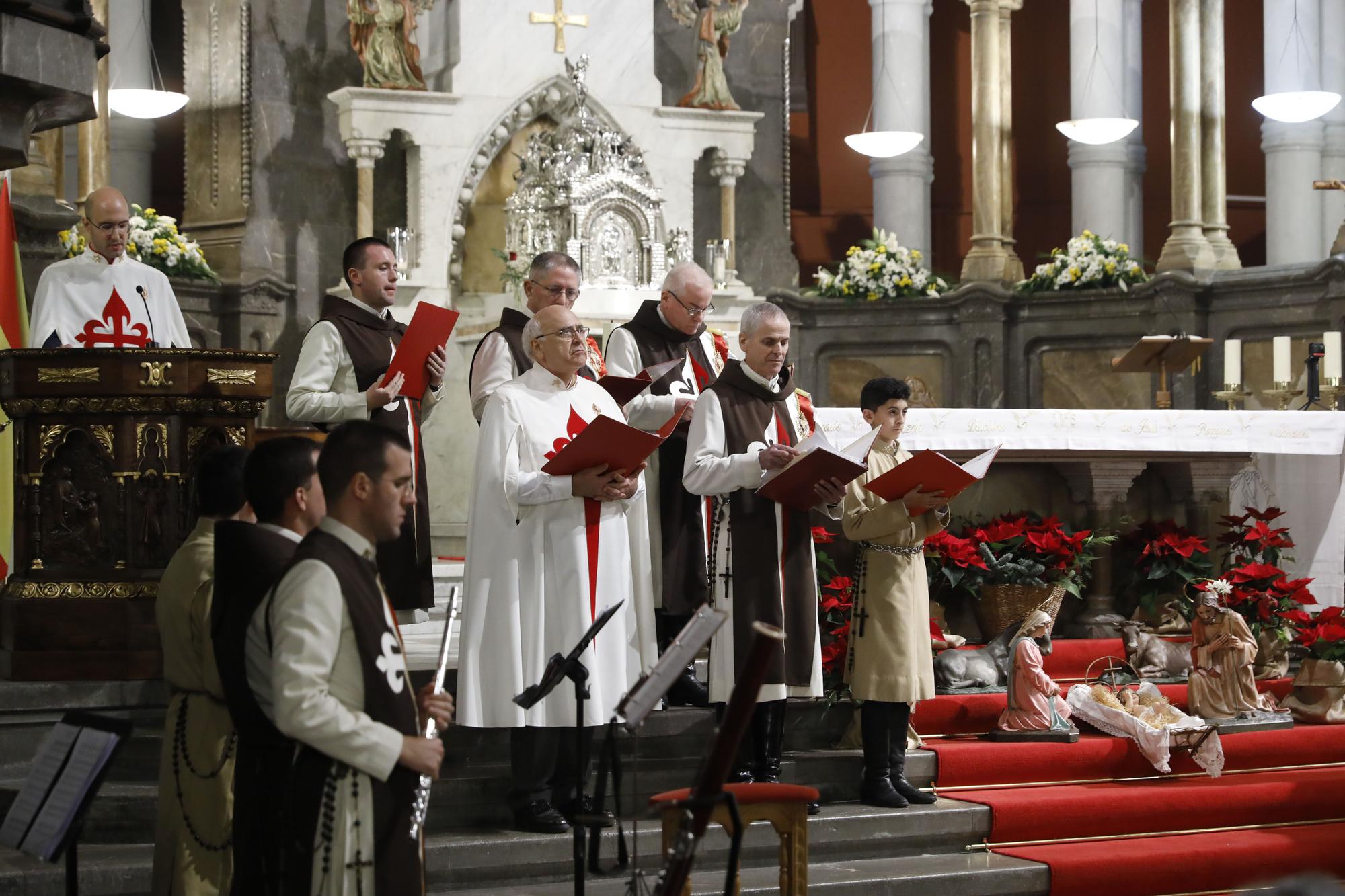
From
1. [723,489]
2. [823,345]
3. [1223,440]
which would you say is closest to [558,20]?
[823,345]

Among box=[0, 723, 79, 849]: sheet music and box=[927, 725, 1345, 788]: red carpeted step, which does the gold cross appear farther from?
box=[0, 723, 79, 849]: sheet music

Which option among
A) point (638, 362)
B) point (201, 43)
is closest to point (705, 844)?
point (638, 362)

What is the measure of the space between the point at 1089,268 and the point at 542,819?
25.4ft

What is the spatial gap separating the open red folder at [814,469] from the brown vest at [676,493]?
18.5 inches

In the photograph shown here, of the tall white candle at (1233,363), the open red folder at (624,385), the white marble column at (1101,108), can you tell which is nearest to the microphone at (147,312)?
the open red folder at (624,385)

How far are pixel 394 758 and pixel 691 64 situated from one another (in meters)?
10.0

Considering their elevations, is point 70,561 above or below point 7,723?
above

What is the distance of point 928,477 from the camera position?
5848mm

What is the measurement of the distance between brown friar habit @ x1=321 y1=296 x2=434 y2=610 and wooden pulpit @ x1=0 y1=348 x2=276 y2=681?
1.07 ft

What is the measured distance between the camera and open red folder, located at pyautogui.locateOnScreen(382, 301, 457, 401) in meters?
5.62

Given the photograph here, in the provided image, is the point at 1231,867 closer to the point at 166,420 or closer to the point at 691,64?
the point at 166,420

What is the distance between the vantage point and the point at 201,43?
11672mm

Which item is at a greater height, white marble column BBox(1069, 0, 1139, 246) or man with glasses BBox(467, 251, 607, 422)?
white marble column BBox(1069, 0, 1139, 246)


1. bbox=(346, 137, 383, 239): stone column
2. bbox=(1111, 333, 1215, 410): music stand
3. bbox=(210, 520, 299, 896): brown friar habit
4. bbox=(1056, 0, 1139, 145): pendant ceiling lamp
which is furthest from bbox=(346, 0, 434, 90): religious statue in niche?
bbox=(210, 520, 299, 896): brown friar habit
